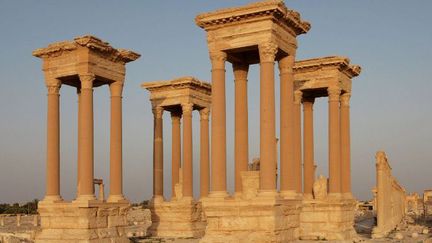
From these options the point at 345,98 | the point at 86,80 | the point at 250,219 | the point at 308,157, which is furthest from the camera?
the point at 345,98

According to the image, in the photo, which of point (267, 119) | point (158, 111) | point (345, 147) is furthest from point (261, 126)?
point (158, 111)

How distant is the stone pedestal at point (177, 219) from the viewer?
48.8 m

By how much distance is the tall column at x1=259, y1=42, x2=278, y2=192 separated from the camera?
31.5 metres

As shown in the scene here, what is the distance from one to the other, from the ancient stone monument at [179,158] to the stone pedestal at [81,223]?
11.4 m

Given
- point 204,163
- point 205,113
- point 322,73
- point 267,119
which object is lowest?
point 204,163

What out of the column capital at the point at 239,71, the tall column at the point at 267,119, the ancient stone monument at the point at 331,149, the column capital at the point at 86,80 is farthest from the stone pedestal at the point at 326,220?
the column capital at the point at 86,80

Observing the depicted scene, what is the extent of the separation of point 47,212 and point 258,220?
549 inches

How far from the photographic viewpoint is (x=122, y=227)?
1517 inches

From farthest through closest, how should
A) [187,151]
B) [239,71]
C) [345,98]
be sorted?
1. [187,151]
2. [345,98]
3. [239,71]

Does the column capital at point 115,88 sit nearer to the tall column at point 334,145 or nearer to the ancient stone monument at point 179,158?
the ancient stone monument at point 179,158

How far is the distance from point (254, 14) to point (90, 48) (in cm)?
1102

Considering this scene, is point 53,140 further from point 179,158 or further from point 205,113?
point 205,113

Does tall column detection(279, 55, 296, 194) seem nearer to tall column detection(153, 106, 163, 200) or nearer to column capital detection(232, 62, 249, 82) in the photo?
column capital detection(232, 62, 249, 82)

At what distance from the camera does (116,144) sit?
132 ft
